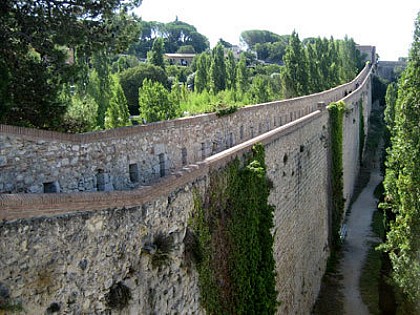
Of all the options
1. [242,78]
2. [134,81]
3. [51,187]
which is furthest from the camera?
[242,78]

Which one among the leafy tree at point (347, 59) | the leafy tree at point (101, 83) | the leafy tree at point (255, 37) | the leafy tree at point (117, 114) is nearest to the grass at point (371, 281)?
the leafy tree at point (117, 114)

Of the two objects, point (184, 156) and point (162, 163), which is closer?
point (162, 163)

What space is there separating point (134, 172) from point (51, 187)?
6.18ft

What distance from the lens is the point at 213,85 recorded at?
4459 cm

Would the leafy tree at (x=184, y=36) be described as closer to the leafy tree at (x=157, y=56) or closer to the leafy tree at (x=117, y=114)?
the leafy tree at (x=157, y=56)

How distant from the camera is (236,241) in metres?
10.9

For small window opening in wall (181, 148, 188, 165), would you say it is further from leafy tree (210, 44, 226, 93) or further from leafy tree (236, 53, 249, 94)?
leafy tree (210, 44, 226, 93)

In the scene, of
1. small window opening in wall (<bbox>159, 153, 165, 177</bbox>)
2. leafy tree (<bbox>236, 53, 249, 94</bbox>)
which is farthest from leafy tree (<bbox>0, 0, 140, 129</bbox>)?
leafy tree (<bbox>236, 53, 249, 94</bbox>)

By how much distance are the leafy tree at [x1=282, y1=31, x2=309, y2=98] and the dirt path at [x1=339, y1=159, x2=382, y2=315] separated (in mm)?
9496

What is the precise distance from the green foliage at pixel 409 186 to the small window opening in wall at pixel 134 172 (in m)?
11.1

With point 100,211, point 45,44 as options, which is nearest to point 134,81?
point 45,44

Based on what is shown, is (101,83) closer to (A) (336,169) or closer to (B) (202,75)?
(A) (336,169)

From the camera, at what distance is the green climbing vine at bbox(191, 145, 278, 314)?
370 inches

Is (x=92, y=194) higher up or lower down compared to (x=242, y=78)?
lower down
